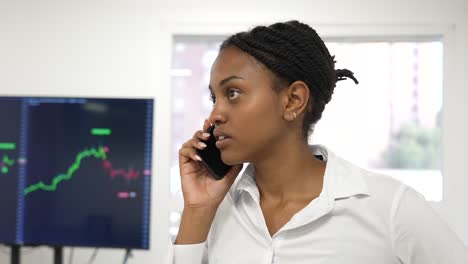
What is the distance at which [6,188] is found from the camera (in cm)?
178

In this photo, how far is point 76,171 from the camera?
1.76 metres

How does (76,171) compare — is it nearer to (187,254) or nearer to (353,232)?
(187,254)

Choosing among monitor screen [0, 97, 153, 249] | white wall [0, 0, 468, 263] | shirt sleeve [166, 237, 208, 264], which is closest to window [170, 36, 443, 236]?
white wall [0, 0, 468, 263]

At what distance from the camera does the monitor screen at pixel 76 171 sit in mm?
1747

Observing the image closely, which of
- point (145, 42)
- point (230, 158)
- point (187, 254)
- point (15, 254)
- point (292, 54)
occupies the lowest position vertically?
point (15, 254)

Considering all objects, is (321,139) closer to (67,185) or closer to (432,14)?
(432,14)

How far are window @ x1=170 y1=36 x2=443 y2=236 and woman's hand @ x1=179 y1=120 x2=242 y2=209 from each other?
3.42 ft

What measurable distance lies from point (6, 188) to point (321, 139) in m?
1.38

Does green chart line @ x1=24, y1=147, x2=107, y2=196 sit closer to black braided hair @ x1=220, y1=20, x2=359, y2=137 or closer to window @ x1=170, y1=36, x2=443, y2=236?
window @ x1=170, y1=36, x2=443, y2=236

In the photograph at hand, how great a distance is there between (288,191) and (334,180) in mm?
111

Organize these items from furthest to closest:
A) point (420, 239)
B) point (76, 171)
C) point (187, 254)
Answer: point (76, 171), point (187, 254), point (420, 239)

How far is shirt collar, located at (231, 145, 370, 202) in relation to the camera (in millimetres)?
940

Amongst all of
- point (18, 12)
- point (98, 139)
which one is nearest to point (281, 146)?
point (98, 139)

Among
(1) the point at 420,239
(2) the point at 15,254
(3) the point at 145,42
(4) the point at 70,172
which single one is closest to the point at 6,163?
(4) the point at 70,172
